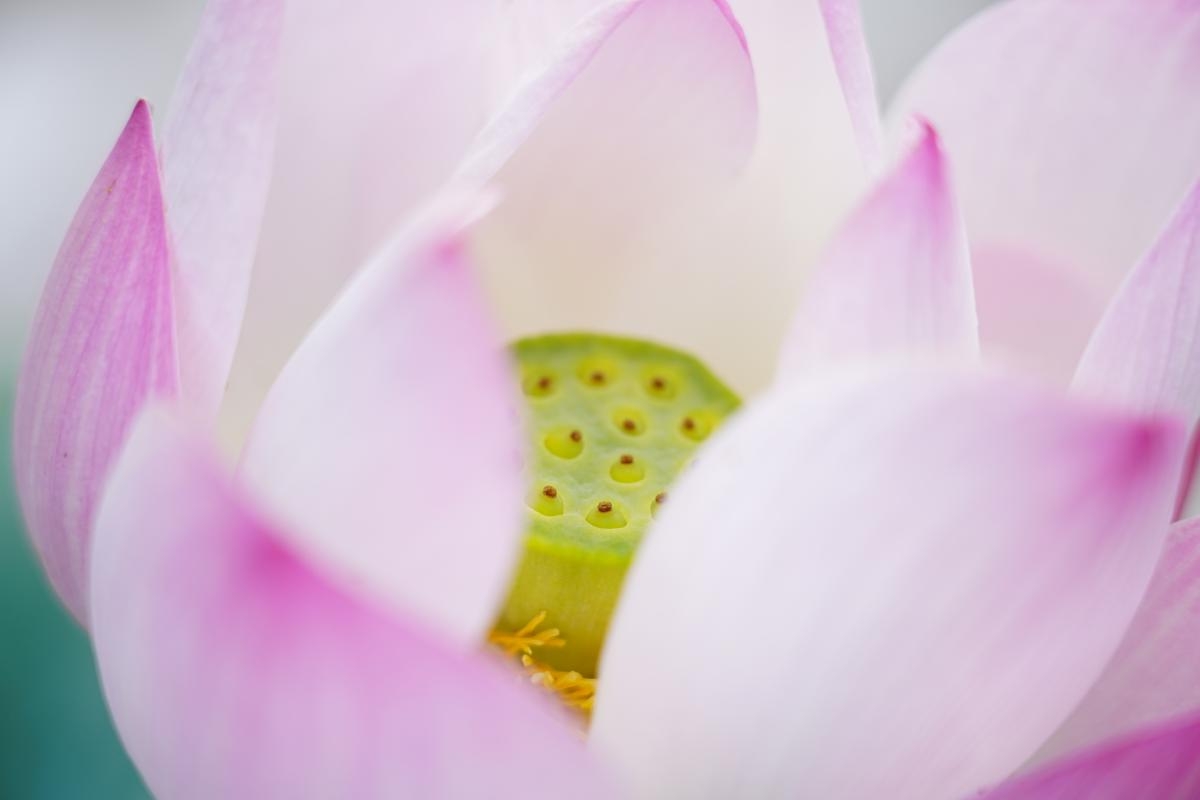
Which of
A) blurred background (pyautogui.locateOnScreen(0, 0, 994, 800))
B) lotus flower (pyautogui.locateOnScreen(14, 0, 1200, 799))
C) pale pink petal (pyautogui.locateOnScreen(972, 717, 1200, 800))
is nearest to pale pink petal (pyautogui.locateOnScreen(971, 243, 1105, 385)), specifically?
lotus flower (pyautogui.locateOnScreen(14, 0, 1200, 799))

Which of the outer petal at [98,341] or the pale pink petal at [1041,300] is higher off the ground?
the pale pink petal at [1041,300]

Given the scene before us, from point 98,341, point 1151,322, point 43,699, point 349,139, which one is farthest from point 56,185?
point 1151,322

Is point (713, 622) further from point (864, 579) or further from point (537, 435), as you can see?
point (537, 435)

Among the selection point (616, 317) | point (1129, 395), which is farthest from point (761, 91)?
point (1129, 395)

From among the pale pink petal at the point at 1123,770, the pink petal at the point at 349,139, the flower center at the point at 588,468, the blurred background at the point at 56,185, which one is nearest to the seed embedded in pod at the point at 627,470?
the flower center at the point at 588,468

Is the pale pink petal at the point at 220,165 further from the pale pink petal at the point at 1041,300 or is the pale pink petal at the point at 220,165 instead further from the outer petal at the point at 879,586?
the pale pink petal at the point at 1041,300

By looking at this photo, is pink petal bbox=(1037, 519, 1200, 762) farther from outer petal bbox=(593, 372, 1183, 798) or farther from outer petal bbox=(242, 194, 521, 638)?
outer petal bbox=(242, 194, 521, 638)
